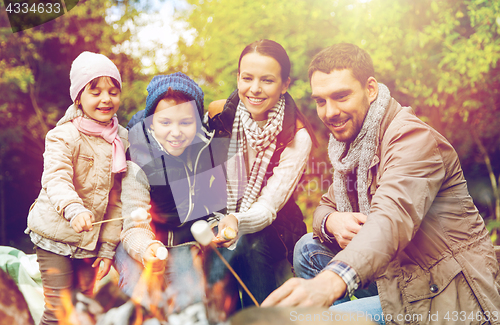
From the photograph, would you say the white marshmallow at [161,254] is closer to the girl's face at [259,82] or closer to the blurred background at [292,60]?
the girl's face at [259,82]

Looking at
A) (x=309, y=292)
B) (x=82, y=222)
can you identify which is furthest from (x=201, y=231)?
(x=82, y=222)

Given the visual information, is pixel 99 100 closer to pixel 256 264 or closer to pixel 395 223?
pixel 256 264

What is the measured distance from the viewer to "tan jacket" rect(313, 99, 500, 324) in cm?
153

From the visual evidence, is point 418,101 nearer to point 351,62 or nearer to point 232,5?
point 232,5

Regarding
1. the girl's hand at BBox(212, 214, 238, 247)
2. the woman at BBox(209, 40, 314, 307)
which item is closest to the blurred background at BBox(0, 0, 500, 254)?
the woman at BBox(209, 40, 314, 307)

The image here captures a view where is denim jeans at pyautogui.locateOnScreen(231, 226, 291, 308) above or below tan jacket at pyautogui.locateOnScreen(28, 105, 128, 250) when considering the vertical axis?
below

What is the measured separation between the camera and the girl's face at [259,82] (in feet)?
7.65

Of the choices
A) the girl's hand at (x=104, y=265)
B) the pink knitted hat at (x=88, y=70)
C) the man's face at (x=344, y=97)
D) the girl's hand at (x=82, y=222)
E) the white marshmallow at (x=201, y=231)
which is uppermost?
the pink knitted hat at (x=88, y=70)

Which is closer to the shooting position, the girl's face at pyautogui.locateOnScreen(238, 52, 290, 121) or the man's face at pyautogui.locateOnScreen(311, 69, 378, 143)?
the man's face at pyautogui.locateOnScreen(311, 69, 378, 143)

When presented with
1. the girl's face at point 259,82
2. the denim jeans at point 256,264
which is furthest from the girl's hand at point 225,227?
the girl's face at point 259,82

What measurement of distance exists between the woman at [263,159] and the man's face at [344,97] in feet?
1.10

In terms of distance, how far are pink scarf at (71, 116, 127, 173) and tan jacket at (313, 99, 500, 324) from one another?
1.48 metres

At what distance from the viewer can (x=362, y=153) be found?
6.58 ft

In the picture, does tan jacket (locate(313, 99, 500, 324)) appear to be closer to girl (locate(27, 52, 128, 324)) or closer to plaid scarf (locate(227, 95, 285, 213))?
plaid scarf (locate(227, 95, 285, 213))
